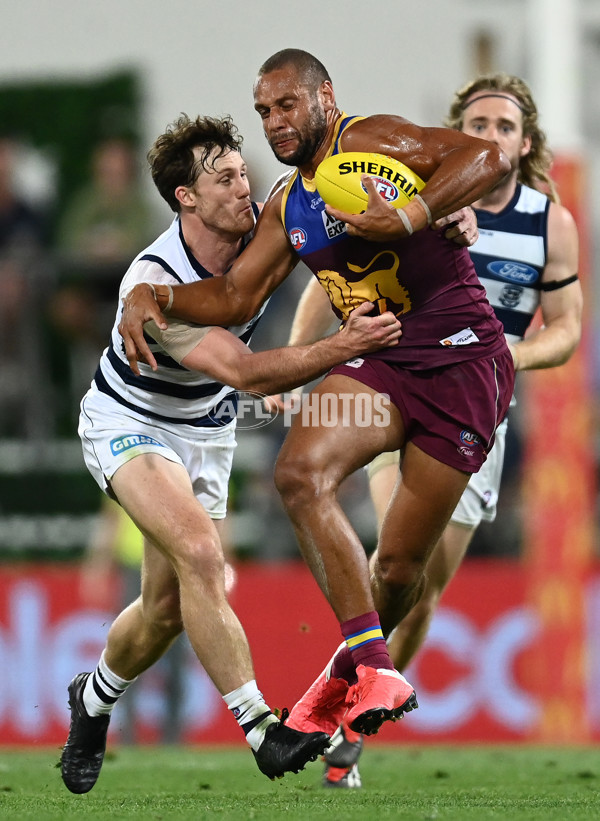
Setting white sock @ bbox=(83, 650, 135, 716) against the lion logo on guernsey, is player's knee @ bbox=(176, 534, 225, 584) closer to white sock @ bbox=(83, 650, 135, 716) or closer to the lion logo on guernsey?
white sock @ bbox=(83, 650, 135, 716)

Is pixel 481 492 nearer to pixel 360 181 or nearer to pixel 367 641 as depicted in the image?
pixel 367 641

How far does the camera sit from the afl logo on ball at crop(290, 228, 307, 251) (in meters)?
6.05

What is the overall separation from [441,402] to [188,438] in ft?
4.29

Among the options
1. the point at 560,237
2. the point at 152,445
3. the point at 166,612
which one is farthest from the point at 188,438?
the point at 560,237

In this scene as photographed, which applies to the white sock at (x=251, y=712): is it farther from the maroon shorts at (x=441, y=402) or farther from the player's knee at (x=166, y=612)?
the maroon shorts at (x=441, y=402)

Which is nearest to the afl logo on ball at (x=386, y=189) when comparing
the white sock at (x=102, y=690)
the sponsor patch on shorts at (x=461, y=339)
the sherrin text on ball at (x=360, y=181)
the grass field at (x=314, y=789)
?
the sherrin text on ball at (x=360, y=181)

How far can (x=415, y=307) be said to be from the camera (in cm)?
603

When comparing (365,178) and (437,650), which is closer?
(365,178)

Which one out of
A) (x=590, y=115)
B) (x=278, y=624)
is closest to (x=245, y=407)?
(x=278, y=624)

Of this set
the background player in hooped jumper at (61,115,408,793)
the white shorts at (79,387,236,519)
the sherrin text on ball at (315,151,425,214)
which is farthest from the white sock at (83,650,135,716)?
the sherrin text on ball at (315,151,425,214)

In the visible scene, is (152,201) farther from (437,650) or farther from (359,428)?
(359,428)

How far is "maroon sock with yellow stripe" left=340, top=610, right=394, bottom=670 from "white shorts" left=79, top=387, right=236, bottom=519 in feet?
3.99

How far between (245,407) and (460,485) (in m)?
1.77

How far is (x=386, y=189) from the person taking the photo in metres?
5.70
